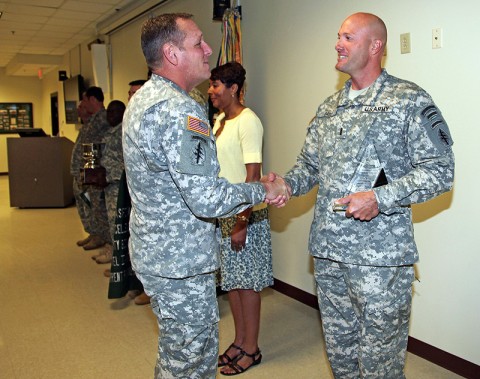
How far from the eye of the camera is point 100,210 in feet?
16.4

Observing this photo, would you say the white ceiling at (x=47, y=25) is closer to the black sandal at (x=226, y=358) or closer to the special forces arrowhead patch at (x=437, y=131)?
the black sandal at (x=226, y=358)

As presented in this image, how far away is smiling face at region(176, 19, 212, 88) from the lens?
1.67m

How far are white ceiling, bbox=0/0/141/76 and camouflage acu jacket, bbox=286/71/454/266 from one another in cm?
497

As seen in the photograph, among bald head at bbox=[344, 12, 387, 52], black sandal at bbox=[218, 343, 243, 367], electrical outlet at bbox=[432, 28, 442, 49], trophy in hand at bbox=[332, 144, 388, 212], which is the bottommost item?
black sandal at bbox=[218, 343, 243, 367]

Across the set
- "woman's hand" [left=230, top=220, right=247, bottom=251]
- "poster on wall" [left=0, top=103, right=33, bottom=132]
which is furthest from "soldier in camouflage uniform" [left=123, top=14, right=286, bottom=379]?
Result: "poster on wall" [left=0, top=103, right=33, bottom=132]

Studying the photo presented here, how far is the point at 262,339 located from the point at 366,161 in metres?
1.67

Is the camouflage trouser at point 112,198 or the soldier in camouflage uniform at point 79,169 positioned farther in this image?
the soldier in camouflage uniform at point 79,169

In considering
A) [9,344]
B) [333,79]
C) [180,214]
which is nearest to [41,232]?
[9,344]

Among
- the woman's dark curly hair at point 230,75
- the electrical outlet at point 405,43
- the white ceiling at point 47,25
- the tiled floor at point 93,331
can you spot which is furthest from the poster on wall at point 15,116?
the electrical outlet at point 405,43

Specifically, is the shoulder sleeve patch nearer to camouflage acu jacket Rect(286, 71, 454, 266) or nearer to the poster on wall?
camouflage acu jacket Rect(286, 71, 454, 266)

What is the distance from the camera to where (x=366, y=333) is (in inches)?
71.6

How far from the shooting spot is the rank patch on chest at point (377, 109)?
5.83 ft

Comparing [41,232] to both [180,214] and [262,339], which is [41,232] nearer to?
[262,339]

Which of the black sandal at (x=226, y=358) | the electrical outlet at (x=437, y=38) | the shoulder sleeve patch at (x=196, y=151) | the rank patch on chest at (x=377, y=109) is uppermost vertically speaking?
the electrical outlet at (x=437, y=38)
